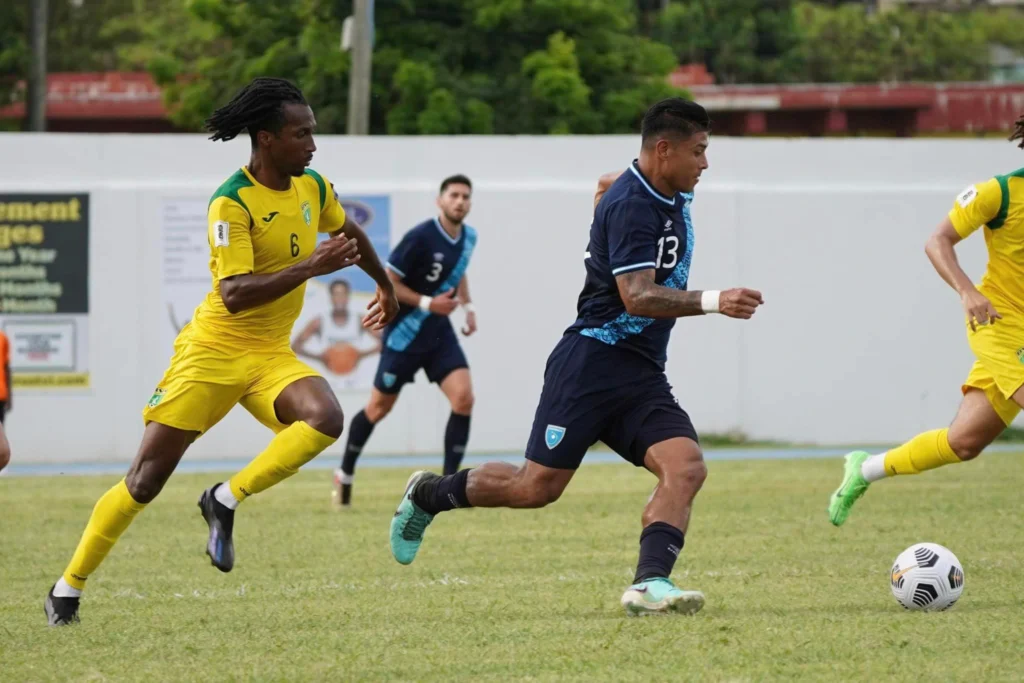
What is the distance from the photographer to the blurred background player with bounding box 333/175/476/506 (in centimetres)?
1244

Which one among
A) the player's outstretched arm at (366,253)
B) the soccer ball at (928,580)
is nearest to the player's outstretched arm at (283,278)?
the player's outstretched arm at (366,253)

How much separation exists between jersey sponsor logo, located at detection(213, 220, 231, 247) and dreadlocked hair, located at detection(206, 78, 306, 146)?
440 mm

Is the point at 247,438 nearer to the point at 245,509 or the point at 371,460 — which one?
the point at 371,460

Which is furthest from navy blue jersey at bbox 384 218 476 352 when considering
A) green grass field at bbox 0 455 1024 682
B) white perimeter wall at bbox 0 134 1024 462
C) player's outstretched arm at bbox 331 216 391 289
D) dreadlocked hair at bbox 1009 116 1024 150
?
white perimeter wall at bbox 0 134 1024 462

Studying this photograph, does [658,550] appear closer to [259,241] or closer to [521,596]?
[521,596]

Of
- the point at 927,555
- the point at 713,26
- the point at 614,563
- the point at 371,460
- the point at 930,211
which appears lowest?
the point at 371,460

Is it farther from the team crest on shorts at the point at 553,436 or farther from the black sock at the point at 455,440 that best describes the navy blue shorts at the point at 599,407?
the black sock at the point at 455,440

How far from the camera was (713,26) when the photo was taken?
5662 cm

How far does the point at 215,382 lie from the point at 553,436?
5.11 feet

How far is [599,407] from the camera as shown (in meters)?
6.77

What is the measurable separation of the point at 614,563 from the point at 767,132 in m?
39.2

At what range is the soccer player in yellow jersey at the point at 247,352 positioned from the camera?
23.2 ft

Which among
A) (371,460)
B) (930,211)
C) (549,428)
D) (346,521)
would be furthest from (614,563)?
(930,211)

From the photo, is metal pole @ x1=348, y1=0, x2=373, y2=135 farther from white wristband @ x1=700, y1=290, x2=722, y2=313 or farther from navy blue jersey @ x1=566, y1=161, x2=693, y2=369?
white wristband @ x1=700, y1=290, x2=722, y2=313
